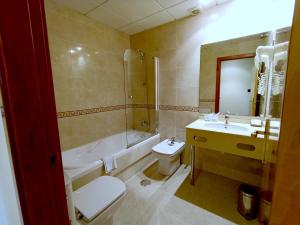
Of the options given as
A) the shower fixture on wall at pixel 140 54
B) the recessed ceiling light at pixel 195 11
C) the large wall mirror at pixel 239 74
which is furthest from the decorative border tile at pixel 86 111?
the recessed ceiling light at pixel 195 11

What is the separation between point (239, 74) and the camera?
1.79 m

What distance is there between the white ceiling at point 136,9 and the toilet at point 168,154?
1.84 metres

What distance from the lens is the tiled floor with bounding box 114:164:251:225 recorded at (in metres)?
1.40

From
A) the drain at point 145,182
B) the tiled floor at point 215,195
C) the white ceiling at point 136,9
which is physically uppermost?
the white ceiling at point 136,9

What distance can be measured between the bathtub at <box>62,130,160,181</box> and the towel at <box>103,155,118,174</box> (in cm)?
5

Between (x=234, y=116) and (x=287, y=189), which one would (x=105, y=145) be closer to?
(x=234, y=116)

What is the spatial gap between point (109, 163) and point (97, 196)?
53cm

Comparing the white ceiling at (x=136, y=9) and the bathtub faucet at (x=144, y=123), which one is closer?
the white ceiling at (x=136, y=9)

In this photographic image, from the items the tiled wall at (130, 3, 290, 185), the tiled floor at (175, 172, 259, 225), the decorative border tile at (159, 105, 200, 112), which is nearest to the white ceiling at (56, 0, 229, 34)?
the tiled wall at (130, 3, 290, 185)

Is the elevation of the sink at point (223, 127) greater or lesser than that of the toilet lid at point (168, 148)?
greater

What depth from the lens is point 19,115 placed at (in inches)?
19.1

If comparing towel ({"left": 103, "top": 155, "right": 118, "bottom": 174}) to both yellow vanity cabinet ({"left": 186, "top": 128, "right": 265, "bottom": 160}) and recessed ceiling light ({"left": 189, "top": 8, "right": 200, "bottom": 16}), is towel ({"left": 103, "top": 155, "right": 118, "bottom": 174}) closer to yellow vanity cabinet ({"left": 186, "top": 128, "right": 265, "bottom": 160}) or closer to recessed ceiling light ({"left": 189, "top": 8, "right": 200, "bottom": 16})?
yellow vanity cabinet ({"left": 186, "top": 128, "right": 265, "bottom": 160})

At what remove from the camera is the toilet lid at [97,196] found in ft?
3.47

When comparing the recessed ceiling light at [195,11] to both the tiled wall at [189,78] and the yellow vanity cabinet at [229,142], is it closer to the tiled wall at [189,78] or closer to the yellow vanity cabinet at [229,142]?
the tiled wall at [189,78]
